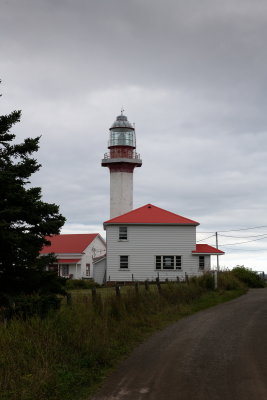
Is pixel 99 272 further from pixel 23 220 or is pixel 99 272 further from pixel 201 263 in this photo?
pixel 23 220

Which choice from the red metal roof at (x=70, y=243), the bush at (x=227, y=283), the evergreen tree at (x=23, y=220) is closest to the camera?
the evergreen tree at (x=23, y=220)

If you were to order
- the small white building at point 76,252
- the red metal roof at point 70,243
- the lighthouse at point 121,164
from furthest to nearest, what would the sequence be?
the red metal roof at point 70,243, the small white building at point 76,252, the lighthouse at point 121,164

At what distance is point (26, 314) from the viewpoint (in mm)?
11516

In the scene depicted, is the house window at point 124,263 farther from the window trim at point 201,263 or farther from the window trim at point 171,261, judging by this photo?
the window trim at point 201,263

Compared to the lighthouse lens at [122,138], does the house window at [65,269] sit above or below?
below

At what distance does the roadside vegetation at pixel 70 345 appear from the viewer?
7.80m

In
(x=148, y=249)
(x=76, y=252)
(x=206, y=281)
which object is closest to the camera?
(x=206, y=281)

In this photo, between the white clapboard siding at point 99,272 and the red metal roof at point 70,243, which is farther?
the red metal roof at point 70,243

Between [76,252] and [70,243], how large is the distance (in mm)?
3327

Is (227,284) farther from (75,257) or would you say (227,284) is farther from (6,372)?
(75,257)

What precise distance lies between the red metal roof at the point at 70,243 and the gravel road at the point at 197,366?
3857 cm

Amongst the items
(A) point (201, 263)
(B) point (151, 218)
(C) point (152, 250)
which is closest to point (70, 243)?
(B) point (151, 218)

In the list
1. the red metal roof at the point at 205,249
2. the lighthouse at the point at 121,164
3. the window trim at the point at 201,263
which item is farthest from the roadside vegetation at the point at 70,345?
the lighthouse at the point at 121,164

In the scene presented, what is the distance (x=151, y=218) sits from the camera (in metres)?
42.7
